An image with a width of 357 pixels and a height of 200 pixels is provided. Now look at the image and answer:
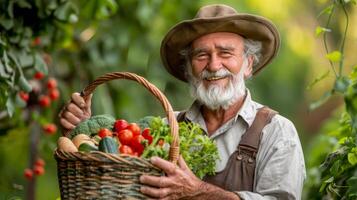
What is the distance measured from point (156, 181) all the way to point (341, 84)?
85cm

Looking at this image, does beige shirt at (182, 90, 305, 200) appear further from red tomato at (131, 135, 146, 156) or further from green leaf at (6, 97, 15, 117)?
green leaf at (6, 97, 15, 117)

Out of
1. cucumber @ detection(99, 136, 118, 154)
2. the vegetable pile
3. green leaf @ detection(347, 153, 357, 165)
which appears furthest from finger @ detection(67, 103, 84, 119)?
green leaf @ detection(347, 153, 357, 165)

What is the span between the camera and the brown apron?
4734 millimetres

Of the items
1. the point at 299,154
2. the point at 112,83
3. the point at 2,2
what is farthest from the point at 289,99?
the point at 299,154

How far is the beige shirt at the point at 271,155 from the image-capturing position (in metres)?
4.61

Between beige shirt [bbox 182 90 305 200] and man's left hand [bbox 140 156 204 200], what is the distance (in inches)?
10.8

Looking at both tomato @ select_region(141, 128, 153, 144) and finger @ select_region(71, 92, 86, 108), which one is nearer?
tomato @ select_region(141, 128, 153, 144)

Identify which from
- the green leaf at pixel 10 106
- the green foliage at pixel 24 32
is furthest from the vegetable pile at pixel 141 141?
the green foliage at pixel 24 32

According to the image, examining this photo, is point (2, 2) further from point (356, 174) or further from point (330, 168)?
point (356, 174)

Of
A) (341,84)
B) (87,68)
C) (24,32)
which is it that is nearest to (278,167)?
(341,84)

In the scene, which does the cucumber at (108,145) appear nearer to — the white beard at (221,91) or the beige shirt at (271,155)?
the beige shirt at (271,155)

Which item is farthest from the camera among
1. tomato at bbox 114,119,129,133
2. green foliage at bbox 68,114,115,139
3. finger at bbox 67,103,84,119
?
finger at bbox 67,103,84,119

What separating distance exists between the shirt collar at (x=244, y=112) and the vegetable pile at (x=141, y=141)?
361mm

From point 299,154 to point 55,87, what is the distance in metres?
3.37
